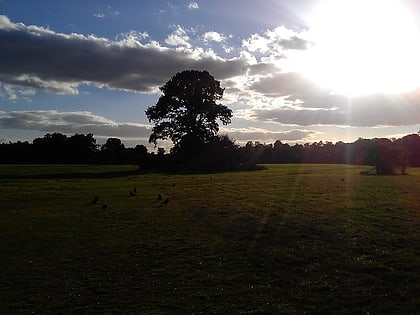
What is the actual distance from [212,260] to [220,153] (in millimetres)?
68682

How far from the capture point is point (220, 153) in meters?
83.6

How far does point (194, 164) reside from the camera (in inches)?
3233

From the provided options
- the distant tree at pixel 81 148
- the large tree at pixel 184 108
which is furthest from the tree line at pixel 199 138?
the distant tree at pixel 81 148

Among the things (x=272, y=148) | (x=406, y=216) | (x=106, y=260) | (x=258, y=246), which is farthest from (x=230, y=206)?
(x=272, y=148)

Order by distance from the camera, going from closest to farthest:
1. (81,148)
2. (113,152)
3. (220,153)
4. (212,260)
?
1. (212,260)
2. (220,153)
3. (81,148)
4. (113,152)

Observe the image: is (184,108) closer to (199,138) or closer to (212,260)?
(199,138)

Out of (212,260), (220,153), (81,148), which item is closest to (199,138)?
(220,153)

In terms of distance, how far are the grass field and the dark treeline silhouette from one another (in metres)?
55.6

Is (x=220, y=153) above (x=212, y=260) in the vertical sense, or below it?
above

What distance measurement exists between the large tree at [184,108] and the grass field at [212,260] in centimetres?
5683

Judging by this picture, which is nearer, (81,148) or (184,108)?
(184,108)

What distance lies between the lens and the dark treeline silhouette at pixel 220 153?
269 feet

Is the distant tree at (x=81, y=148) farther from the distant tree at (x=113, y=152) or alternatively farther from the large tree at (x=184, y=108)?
the large tree at (x=184, y=108)

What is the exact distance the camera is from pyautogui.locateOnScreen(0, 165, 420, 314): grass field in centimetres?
1108
